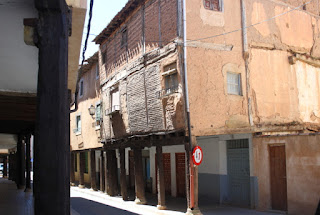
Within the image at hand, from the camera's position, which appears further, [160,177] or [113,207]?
[113,207]

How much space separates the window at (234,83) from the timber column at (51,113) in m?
11.2

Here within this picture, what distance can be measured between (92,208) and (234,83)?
26.3 feet

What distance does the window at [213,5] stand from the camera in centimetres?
1372

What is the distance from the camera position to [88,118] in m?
24.9

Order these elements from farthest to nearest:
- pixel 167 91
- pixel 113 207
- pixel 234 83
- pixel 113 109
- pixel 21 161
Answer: pixel 113 109 < pixel 21 161 < pixel 113 207 < pixel 167 91 < pixel 234 83

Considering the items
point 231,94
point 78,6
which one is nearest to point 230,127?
point 231,94

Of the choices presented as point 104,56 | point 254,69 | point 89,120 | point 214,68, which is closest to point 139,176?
point 214,68

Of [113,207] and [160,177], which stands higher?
[160,177]

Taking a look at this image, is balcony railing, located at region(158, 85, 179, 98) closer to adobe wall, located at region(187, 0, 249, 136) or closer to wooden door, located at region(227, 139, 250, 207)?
adobe wall, located at region(187, 0, 249, 136)

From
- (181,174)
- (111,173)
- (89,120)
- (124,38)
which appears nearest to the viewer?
(181,174)

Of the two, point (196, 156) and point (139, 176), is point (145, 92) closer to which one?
point (139, 176)

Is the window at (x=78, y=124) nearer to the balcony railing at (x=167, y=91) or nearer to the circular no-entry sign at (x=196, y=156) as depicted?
the balcony railing at (x=167, y=91)

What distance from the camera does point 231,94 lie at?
13828 millimetres

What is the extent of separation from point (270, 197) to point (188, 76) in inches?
204
